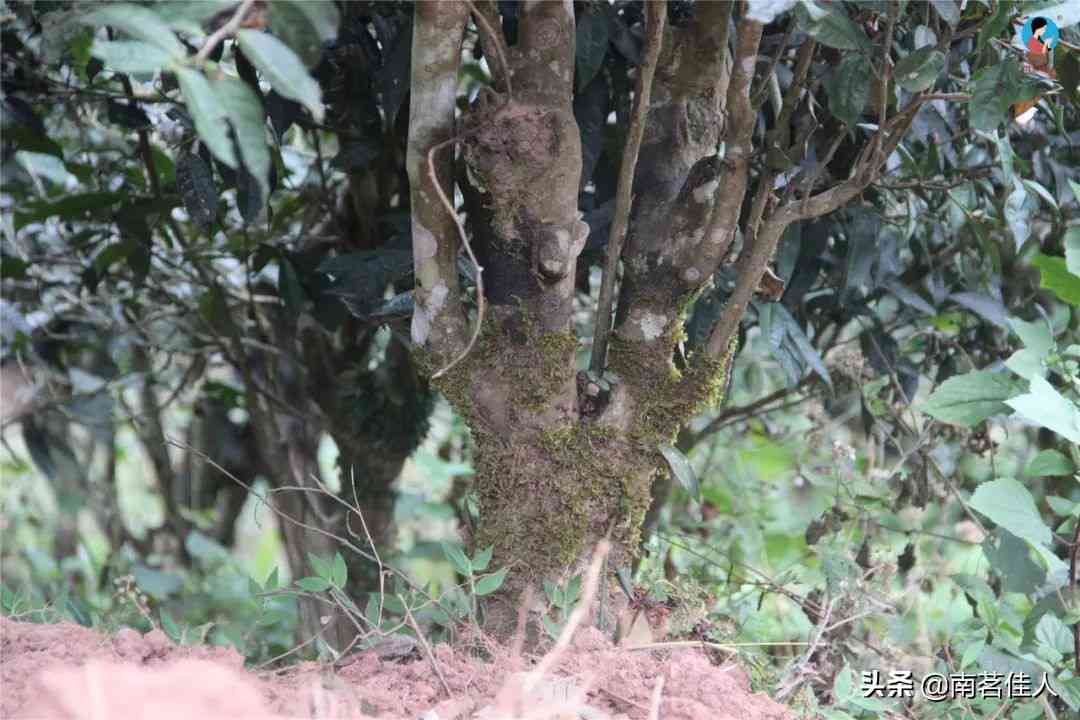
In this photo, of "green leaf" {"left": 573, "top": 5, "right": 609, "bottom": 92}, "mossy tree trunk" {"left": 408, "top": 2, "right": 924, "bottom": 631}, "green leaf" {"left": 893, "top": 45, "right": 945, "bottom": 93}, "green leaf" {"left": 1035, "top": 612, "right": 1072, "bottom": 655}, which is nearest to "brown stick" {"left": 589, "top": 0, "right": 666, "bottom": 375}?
"mossy tree trunk" {"left": 408, "top": 2, "right": 924, "bottom": 631}

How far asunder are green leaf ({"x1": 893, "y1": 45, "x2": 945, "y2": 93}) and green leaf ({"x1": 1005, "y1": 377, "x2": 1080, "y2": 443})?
0.45m

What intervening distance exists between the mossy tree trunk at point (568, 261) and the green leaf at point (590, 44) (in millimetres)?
83

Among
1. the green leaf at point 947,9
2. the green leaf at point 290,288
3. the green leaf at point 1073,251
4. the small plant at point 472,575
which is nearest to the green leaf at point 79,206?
the green leaf at point 290,288

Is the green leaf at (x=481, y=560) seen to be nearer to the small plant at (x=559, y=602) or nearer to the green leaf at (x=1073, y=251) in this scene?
the small plant at (x=559, y=602)

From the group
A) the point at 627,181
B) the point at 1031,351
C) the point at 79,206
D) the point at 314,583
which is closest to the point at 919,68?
the point at 627,181

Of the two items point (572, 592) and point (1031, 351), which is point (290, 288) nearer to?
point (572, 592)

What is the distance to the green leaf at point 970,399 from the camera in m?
1.59

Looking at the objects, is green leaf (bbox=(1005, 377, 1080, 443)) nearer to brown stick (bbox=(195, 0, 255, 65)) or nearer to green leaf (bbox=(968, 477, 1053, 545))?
green leaf (bbox=(968, 477, 1053, 545))

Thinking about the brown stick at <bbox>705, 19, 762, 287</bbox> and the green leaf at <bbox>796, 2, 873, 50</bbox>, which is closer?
the green leaf at <bbox>796, 2, 873, 50</bbox>

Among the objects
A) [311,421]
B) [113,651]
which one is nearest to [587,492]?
[113,651]

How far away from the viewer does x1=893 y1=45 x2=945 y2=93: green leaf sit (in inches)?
45.8

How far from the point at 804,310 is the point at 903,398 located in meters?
0.26

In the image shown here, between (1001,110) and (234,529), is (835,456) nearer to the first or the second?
(1001,110)

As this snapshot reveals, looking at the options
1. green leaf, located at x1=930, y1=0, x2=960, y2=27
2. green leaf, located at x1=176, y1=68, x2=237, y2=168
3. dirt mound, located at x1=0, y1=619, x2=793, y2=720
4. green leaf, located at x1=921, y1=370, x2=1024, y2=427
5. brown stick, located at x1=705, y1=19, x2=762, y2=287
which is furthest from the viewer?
green leaf, located at x1=921, y1=370, x2=1024, y2=427
